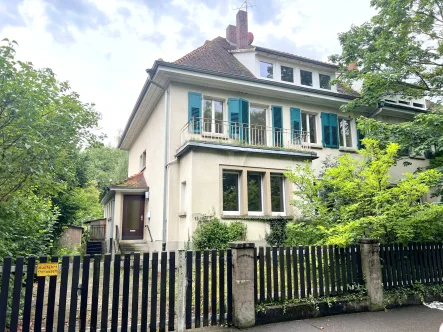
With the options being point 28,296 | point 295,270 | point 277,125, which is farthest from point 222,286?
point 277,125

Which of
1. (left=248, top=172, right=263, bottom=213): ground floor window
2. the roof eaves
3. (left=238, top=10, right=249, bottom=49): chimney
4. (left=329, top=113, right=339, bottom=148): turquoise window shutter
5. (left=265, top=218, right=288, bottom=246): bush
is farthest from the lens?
(left=238, top=10, right=249, bottom=49): chimney

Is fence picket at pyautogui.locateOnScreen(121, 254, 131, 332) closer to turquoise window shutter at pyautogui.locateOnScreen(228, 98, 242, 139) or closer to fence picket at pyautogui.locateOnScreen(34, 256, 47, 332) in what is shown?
fence picket at pyautogui.locateOnScreen(34, 256, 47, 332)

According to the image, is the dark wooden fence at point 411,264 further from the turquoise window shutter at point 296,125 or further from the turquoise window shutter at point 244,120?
the turquoise window shutter at point 296,125

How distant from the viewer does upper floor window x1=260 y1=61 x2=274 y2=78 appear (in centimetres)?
1448

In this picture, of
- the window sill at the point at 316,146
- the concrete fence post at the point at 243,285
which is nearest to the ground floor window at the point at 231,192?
the window sill at the point at 316,146

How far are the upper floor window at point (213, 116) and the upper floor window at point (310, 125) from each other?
4.39 metres

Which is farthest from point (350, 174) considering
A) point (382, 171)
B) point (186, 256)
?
point (186, 256)

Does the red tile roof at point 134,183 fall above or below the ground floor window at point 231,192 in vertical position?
above

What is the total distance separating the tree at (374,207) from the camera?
6254 millimetres

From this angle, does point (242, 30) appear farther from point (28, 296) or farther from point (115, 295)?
point (28, 296)

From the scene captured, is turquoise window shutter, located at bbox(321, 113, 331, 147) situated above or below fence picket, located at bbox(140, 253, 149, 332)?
above

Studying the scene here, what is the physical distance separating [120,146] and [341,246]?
64.6 feet

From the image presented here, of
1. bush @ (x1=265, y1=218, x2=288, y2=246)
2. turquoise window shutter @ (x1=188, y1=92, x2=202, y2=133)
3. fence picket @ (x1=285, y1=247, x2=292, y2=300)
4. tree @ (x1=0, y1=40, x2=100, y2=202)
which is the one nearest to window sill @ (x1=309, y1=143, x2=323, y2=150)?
bush @ (x1=265, y1=218, x2=288, y2=246)

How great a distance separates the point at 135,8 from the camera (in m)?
11.4
